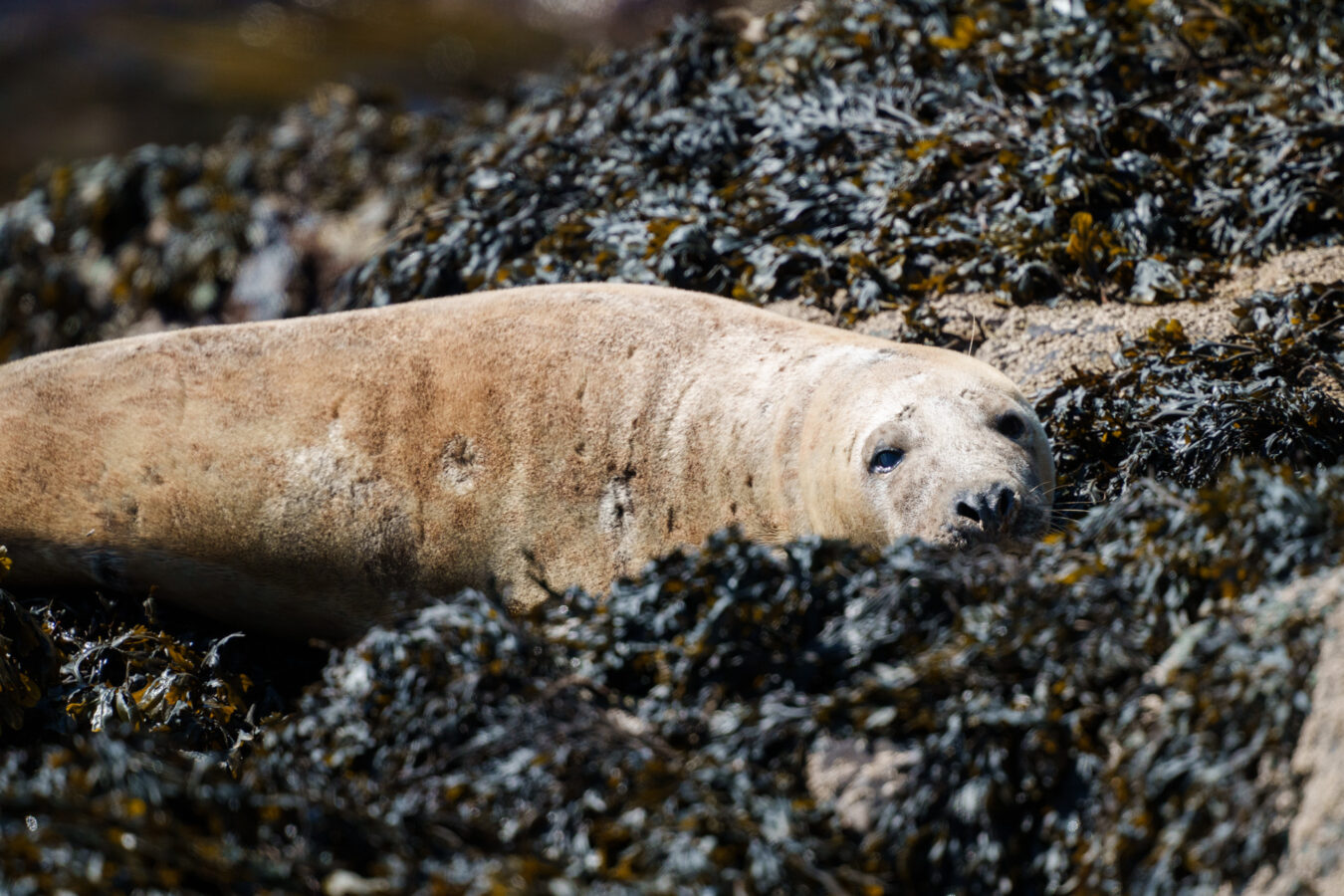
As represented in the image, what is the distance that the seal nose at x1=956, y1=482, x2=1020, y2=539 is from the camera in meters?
3.54

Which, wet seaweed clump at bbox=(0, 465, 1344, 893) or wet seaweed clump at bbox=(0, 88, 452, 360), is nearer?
wet seaweed clump at bbox=(0, 465, 1344, 893)

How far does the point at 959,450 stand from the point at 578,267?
2.88m

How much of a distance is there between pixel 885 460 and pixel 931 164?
248 cm

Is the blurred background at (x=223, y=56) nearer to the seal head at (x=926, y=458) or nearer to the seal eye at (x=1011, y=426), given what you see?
the seal head at (x=926, y=458)

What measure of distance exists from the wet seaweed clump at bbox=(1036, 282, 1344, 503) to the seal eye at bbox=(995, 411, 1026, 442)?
0.59m

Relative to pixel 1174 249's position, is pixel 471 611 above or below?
below

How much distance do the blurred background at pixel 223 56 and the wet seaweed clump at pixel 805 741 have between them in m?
8.84

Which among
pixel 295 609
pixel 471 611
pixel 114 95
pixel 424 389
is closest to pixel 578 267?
pixel 424 389

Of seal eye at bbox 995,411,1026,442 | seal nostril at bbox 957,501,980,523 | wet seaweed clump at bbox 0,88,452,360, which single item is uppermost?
seal eye at bbox 995,411,1026,442

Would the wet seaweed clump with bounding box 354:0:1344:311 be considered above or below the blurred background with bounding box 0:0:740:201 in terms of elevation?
above

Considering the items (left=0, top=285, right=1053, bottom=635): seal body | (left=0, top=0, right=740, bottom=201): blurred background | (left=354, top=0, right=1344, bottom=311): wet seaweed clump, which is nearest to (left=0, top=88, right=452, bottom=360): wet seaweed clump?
(left=354, top=0, right=1344, bottom=311): wet seaweed clump

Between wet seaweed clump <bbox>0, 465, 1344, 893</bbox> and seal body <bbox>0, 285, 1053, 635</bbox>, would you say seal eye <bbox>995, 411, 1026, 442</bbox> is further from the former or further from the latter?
wet seaweed clump <bbox>0, 465, 1344, 893</bbox>

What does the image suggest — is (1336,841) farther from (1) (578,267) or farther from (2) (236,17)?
(2) (236,17)

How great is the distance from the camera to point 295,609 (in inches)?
179
